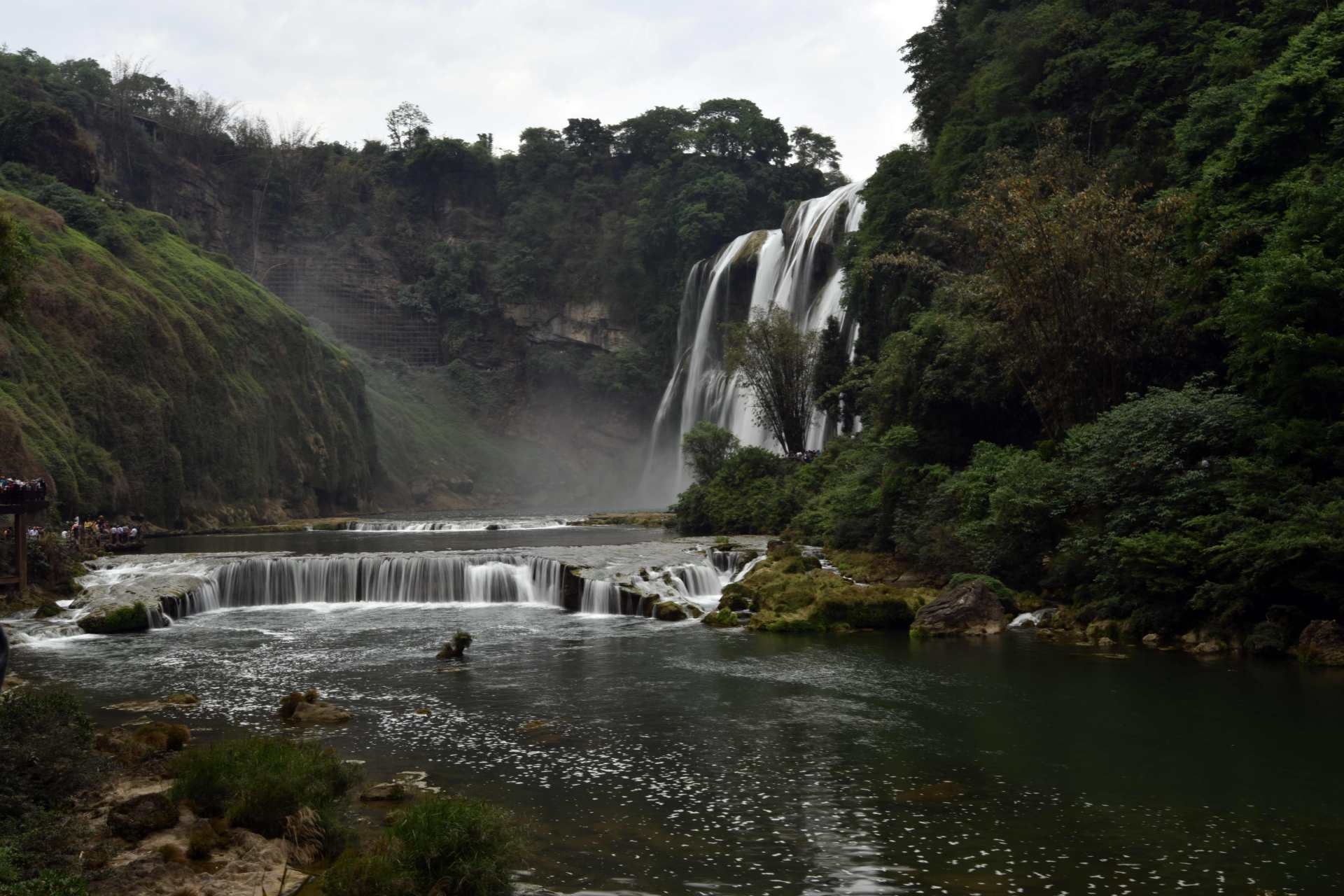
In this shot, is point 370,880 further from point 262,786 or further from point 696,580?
point 696,580

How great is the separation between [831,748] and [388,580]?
63.8 feet

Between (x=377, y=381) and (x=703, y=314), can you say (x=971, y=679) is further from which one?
(x=377, y=381)

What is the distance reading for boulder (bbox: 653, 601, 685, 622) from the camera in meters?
26.3

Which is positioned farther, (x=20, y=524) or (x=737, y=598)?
(x=737, y=598)

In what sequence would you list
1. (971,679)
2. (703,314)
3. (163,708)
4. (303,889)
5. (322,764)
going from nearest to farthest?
(303,889) → (322,764) → (163,708) → (971,679) → (703,314)

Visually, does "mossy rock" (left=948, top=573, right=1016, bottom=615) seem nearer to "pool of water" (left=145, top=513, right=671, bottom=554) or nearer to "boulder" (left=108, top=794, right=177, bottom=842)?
"pool of water" (left=145, top=513, right=671, bottom=554)

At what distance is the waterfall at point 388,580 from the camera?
98.6 ft

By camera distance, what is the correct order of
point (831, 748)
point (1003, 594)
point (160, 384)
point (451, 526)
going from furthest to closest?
point (451, 526) < point (160, 384) < point (1003, 594) < point (831, 748)

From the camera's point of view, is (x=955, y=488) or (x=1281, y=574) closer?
(x=1281, y=574)

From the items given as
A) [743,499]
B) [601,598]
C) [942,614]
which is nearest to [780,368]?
[743,499]

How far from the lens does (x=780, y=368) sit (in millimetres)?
48375

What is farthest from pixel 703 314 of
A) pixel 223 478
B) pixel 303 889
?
pixel 303 889

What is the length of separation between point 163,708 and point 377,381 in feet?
257

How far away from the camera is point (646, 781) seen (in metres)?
12.5
